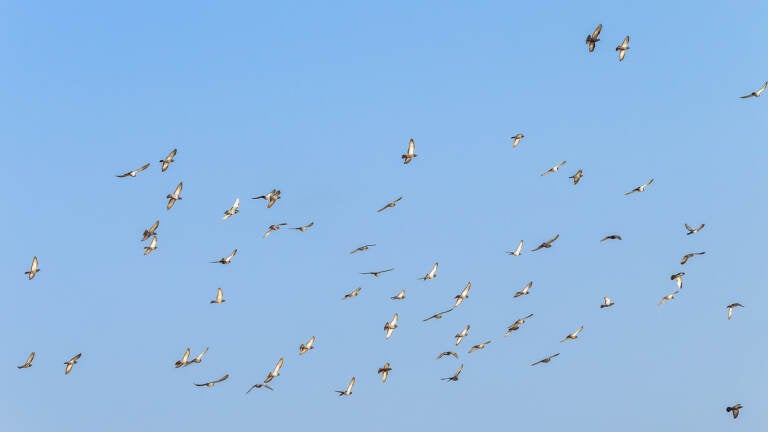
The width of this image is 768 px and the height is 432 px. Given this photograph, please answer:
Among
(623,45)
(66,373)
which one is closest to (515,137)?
(623,45)

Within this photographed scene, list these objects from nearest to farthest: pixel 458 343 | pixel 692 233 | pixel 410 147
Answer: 1. pixel 410 147
2. pixel 692 233
3. pixel 458 343

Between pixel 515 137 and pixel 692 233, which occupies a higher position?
pixel 515 137

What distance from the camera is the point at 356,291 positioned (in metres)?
143

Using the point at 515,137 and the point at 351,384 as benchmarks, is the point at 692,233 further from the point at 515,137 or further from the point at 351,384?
the point at 351,384

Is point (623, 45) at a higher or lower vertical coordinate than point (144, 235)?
higher

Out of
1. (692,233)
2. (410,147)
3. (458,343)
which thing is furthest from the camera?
(458,343)

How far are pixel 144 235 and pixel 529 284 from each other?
3699cm

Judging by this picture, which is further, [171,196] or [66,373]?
[66,373]

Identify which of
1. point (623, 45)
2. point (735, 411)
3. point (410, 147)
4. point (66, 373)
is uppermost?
point (623, 45)

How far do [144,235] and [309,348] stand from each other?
19.4m

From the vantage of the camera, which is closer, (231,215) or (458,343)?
(231,215)

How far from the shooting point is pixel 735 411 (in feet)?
421

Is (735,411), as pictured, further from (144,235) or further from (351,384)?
(144,235)

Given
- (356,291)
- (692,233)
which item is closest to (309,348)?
(356,291)
